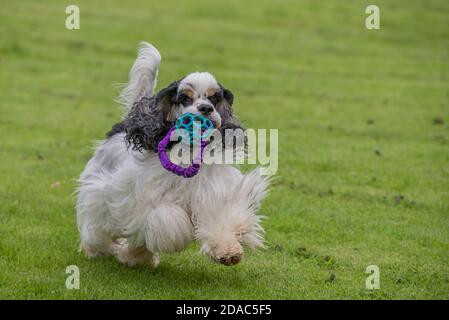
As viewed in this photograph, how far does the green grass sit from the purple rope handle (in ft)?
3.33

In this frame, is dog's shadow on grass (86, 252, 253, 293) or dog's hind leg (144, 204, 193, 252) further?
dog's shadow on grass (86, 252, 253, 293)

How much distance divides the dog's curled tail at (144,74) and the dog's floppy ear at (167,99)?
68 centimetres

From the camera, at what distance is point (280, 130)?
50.9 feet

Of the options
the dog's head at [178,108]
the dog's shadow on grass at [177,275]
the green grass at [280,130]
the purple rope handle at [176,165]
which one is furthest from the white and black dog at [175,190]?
the green grass at [280,130]

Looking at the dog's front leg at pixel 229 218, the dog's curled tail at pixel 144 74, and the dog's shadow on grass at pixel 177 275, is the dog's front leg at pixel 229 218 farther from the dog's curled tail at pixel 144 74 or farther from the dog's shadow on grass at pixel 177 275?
the dog's curled tail at pixel 144 74

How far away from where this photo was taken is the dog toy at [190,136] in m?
6.76

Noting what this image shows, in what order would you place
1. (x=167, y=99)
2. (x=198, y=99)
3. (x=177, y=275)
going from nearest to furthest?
(x=198, y=99) < (x=167, y=99) < (x=177, y=275)

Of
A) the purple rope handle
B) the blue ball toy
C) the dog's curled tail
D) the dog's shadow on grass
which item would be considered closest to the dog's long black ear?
the purple rope handle

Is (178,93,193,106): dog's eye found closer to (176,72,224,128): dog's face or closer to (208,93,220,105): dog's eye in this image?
(176,72,224,128): dog's face

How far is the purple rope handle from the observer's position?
7004 millimetres

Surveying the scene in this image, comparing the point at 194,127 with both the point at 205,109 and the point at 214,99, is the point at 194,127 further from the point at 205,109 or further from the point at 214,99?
the point at 214,99

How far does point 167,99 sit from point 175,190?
0.79 m

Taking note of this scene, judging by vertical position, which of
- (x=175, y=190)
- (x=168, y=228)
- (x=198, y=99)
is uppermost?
(x=198, y=99)

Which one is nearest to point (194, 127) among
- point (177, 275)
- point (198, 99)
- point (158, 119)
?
point (198, 99)
